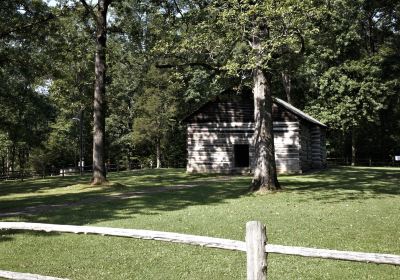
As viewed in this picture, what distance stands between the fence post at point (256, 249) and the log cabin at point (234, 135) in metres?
33.9

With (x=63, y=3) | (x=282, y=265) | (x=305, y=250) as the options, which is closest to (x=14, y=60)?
(x=63, y=3)

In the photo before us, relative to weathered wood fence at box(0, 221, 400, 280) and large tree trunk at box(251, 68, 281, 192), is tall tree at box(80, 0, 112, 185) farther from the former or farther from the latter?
weathered wood fence at box(0, 221, 400, 280)

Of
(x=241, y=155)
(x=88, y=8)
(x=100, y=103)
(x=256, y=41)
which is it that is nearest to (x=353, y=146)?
(x=241, y=155)

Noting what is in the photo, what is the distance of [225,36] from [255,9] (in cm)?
285

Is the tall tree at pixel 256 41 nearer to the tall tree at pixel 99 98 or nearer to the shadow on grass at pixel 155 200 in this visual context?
the shadow on grass at pixel 155 200

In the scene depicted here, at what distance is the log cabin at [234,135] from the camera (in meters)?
39.3

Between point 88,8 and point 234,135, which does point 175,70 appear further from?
point 234,135

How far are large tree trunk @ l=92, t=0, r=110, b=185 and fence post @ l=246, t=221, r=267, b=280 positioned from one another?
77.3 ft

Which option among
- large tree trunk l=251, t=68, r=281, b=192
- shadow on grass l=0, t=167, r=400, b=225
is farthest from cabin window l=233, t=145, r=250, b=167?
large tree trunk l=251, t=68, r=281, b=192

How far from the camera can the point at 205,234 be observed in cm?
1230

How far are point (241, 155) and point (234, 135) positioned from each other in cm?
344

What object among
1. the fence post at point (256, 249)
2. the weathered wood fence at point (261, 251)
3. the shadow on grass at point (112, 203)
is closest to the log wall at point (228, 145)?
the shadow on grass at point (112, 203)

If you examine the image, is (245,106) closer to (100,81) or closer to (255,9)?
(100,81)

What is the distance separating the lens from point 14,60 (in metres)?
29.3
